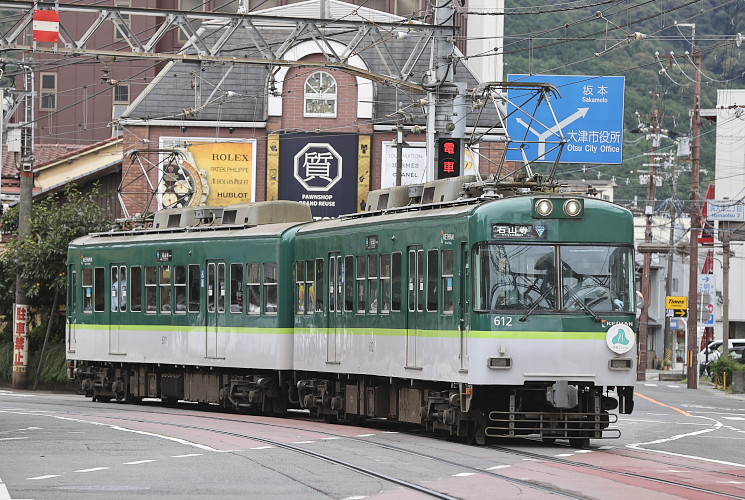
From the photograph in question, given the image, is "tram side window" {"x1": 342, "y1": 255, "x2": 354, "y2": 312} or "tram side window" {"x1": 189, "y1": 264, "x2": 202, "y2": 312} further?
"tram side window" {"x1": 189, "y1": 264, "x2": 202, "y2": 312}

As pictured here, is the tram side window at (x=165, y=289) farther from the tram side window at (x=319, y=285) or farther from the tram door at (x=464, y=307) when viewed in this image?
the tram door at (x=464, y=307)

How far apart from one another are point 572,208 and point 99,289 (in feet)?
45.2

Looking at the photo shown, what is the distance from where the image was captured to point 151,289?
28312mm

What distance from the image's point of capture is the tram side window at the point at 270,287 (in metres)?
24.9

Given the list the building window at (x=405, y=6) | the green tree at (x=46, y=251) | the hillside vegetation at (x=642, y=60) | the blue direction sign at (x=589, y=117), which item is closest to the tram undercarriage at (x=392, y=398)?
the green tree at (x=46, y=251)

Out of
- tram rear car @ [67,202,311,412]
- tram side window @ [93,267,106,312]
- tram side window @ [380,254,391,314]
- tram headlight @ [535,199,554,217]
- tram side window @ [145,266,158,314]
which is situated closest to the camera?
tram headlight @ [535,199,554,217]

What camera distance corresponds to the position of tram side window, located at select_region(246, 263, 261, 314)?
2534 centimetres

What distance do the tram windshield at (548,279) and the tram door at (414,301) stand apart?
180 cm

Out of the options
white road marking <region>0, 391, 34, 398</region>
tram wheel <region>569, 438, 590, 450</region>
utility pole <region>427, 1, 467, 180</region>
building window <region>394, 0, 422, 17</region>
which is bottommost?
white road marking <region>0, 391, 34, 398</region>

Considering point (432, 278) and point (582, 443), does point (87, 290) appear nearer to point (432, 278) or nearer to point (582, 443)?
point (432, 278)

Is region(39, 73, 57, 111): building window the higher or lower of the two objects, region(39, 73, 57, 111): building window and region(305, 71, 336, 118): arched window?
the higher

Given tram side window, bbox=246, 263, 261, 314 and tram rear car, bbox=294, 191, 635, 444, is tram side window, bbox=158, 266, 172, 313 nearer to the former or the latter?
tram side window, bbox=246, 263, 261, 314

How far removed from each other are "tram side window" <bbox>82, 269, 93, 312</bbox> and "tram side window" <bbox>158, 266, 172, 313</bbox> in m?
2.92

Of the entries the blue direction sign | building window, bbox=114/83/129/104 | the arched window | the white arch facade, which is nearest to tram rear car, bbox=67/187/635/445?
the blue direction sign
